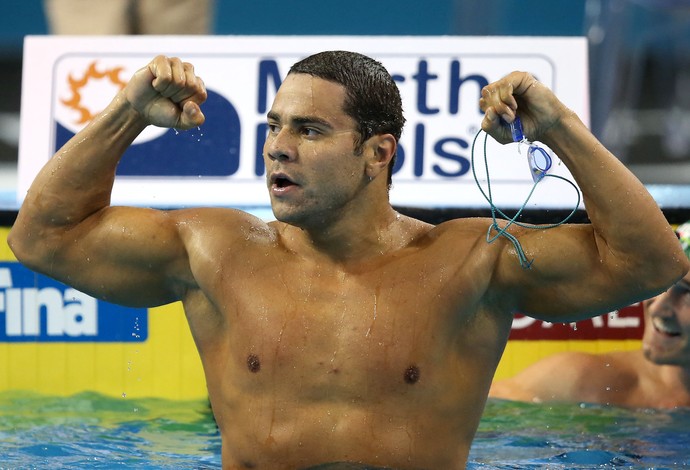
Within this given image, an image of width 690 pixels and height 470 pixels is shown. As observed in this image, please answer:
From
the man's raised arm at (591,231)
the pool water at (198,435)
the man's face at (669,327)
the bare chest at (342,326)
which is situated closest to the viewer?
the man's raised arm at (591,231)

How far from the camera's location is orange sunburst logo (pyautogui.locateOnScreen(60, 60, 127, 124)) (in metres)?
4.51

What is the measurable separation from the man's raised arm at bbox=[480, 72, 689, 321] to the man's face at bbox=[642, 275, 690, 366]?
1.61 m

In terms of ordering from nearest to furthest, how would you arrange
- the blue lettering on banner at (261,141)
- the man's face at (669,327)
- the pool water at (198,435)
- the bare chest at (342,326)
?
the bare chest at (342,326), the pool water at (198,435), the man's face at (669,327), the blue lettering on banner at (261,141)

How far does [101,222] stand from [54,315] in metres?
1.77

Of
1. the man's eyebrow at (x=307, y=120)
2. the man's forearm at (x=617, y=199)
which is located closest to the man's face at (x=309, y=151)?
the man's eyebrow at (x=307, y=120)

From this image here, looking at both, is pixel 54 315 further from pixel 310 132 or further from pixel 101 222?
pixel 310 132

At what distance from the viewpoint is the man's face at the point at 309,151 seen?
248 cm

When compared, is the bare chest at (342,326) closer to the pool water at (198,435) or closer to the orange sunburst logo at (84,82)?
the pool water at (198,435)

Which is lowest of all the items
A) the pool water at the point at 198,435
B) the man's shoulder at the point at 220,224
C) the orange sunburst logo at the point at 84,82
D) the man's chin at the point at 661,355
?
the pool water at the point at 198,435

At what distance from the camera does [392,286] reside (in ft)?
8.63

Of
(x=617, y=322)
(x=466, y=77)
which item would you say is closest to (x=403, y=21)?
(x=466, y=77)

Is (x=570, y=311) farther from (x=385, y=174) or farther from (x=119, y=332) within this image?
(x=119, y=332)

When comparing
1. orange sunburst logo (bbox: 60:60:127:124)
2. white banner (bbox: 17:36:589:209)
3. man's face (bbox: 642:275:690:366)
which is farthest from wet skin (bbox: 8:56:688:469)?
orange sunburst logo (bbox: 60:60:127:124)

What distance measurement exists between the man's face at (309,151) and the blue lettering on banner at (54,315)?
191cm
